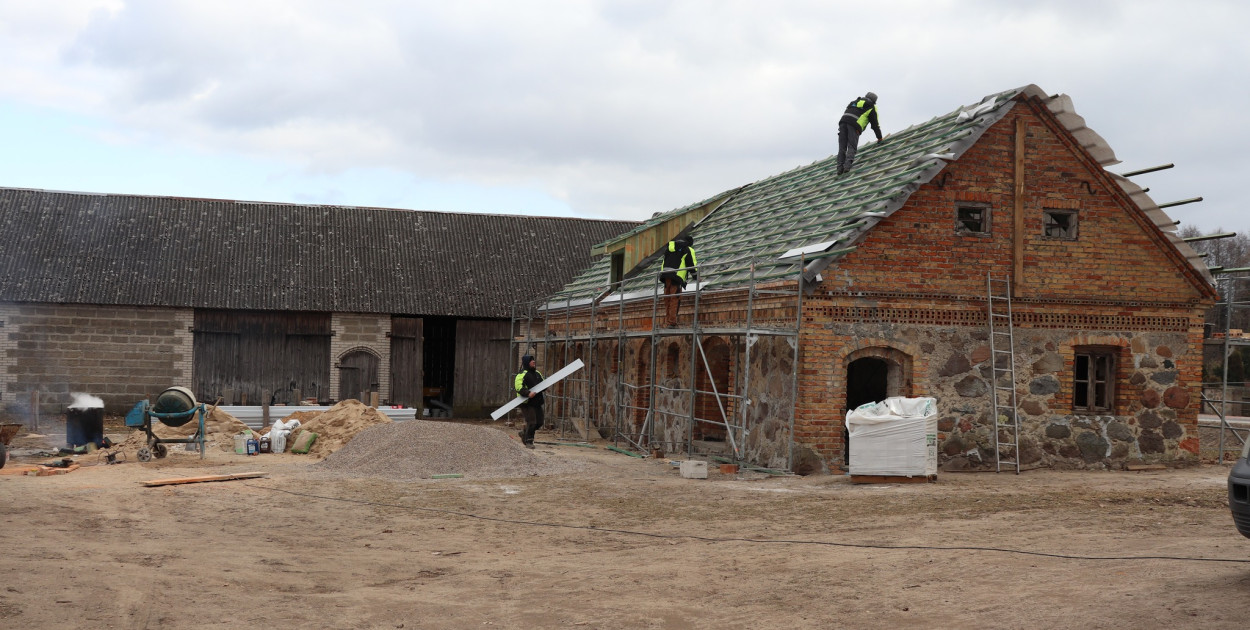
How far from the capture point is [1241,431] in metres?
22.7

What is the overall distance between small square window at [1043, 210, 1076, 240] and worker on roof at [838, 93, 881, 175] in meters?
4.32

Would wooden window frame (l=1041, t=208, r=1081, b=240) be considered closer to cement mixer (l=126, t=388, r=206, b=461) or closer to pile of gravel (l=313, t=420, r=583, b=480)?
pile of gravel (l=313, t=420, r=583, b=480)

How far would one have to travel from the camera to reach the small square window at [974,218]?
16.4m

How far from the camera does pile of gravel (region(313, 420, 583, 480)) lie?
16.3m

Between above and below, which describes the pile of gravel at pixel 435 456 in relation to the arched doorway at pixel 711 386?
below

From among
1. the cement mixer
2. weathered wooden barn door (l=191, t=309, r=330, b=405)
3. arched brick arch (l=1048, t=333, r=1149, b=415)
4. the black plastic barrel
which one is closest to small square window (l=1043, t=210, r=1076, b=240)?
arched brick arch (l=1048, t=333, r=1149, b=415)

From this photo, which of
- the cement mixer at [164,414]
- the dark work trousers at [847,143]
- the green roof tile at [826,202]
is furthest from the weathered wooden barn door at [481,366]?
the dark work trousers at [847,143]

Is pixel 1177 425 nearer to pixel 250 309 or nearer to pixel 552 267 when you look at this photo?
pixel 552 267

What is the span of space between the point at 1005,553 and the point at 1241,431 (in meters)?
16.6

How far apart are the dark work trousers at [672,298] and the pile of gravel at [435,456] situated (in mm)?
3398

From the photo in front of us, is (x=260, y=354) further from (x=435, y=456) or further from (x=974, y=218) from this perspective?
(x=974, y=218)

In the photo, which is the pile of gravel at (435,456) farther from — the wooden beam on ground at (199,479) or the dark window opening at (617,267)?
the dark window opening at (617,267)

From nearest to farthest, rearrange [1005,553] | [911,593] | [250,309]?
1. [911,593]
2. [1005,553]
3. [250,309]

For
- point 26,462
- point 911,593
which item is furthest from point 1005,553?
point 26,462
